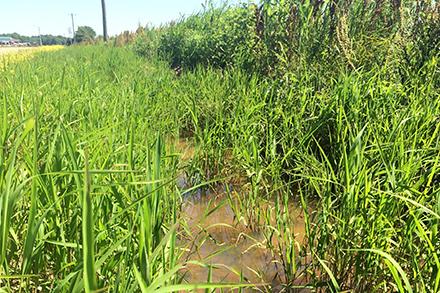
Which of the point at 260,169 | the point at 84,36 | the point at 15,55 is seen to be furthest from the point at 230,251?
the point at 84,36

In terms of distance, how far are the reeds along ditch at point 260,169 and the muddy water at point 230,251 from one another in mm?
19

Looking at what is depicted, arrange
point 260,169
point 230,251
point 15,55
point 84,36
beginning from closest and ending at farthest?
point 230,251, point 260,169, point 15,55, point 84,36

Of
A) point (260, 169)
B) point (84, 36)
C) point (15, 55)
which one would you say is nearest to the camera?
point (260, 169)

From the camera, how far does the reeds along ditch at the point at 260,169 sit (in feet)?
3.78

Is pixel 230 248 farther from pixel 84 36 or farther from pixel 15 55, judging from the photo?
pixel 84 36

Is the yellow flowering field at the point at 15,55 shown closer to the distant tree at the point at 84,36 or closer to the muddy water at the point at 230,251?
the distant tree at the point at 84,36

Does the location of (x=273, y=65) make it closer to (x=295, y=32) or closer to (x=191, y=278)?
(x=295, y=32)

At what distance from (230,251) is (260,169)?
1.70 ft

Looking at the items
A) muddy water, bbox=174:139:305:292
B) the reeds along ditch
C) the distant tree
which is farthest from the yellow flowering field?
muddy water, bbox=174:139:305:292

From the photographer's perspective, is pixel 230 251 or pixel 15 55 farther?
pixel 15 55

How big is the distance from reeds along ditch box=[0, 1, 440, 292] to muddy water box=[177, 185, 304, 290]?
0.02m

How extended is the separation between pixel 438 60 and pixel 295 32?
4.31 ft

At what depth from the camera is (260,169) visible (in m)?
2.27

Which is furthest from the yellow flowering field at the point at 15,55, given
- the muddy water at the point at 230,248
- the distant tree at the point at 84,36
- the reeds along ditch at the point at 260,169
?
the muddy water at the point at 230,248
